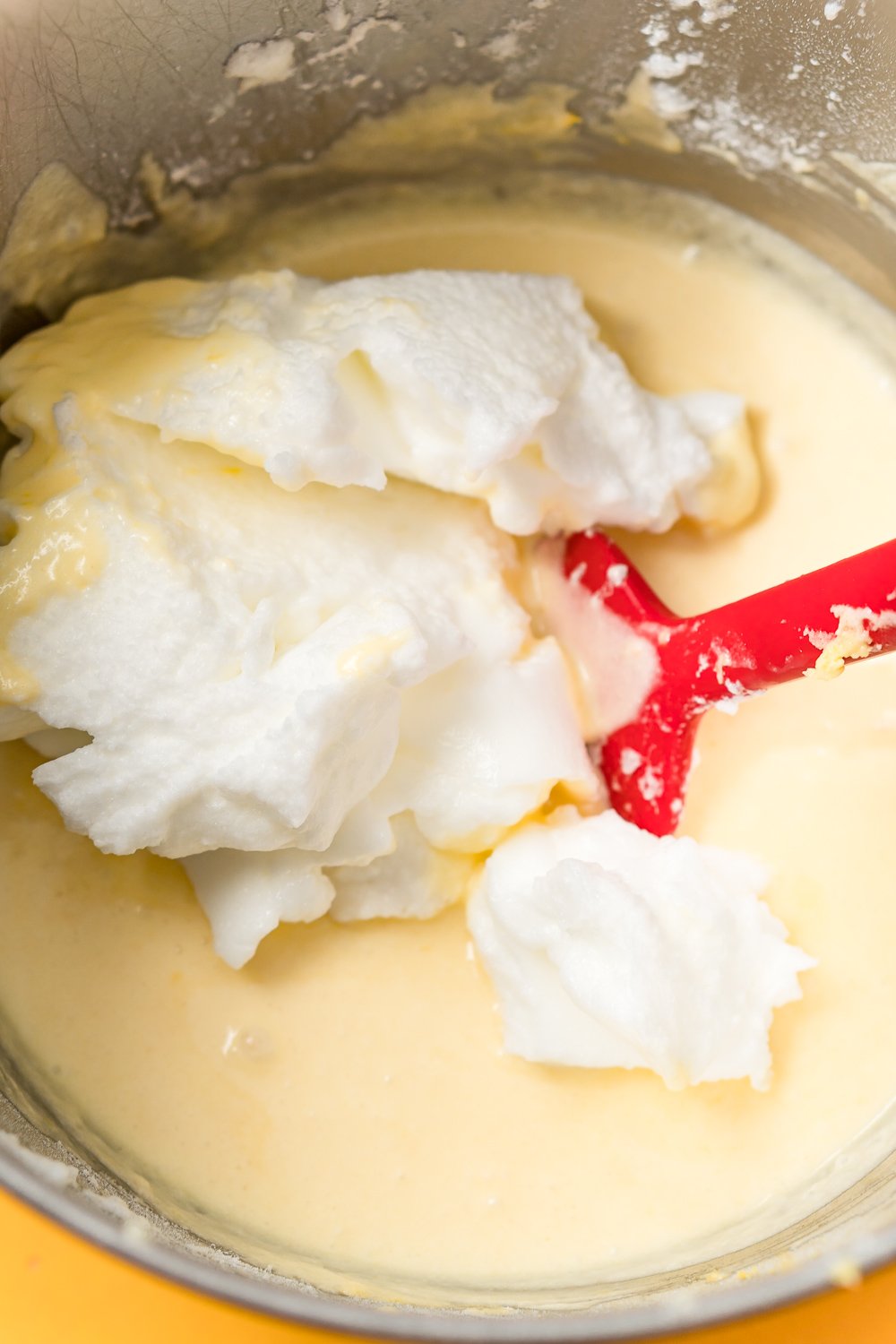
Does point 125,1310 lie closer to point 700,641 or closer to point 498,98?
point 700,641

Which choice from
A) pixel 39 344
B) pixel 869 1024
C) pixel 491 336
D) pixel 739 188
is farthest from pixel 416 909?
pixel 739 188

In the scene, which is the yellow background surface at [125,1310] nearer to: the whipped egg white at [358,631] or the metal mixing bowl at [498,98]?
the metal mixing bowl at [498,98]

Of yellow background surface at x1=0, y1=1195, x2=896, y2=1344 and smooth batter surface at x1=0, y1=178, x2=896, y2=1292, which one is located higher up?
smooth batter surface at x1=0, y1=178, x2=896, y2=1292

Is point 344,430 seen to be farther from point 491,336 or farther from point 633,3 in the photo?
point 633,3

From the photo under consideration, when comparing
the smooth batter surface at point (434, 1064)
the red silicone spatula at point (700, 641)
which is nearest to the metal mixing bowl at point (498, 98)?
the smooth batter surface at point (434, 1064)

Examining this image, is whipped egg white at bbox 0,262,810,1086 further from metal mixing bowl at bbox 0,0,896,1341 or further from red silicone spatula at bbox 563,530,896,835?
metal mixing bowl at bbox 0,0,896,1341

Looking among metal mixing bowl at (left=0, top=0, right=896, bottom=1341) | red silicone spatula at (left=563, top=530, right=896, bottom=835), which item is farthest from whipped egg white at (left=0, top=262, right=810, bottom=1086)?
metal mixing bowl at (left=0, top=0, right=896, bottom=1341)

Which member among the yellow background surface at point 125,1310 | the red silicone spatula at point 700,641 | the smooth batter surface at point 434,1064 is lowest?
the yellow background surface at point 125,1310
